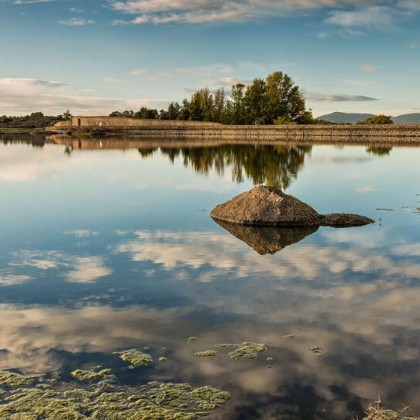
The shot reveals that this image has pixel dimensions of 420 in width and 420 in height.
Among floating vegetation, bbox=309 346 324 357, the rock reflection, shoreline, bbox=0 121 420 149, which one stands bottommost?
floating vegetation, bbox=309 346 324 357

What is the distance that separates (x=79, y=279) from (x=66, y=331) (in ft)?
10.9

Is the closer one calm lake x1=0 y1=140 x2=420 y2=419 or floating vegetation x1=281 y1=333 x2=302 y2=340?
calm lake x1=0 y1=140 x2=420 y2=419

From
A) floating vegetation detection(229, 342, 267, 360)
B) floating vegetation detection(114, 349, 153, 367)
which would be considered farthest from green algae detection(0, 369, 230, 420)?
floating vegetation detection(229, 342, 267, 360)

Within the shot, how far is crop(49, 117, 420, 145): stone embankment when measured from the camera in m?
120

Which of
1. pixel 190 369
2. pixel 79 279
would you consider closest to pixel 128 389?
pixel 190 369

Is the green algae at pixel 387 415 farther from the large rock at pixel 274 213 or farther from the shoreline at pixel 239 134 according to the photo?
the shoreline at pixel 239 134

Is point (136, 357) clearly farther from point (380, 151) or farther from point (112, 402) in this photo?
point (380, 151)

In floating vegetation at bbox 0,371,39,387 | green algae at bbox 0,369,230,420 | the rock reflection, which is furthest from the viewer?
the rock reflection

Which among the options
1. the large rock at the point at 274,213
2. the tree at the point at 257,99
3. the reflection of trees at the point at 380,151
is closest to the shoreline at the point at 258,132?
the tree at the point at 257,99

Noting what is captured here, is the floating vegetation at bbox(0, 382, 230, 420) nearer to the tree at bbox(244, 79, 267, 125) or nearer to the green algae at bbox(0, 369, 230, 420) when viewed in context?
the green algae at bbox(0, 369, 230, 420)

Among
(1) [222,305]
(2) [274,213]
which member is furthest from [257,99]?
(1) [222,305]

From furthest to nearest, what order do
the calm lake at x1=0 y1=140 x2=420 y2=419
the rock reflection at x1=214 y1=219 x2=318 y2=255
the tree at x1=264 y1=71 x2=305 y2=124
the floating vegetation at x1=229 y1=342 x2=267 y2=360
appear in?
the tree at x1=264 y1=71 x2=305 y2=124 < the rock reflection at x1=214 y1=219 x2=318 y2=255 < the floating vegetation at x1=229 y1=342 x2=267 y2=360 < the calm lake at x1=0 y1=140 x2=420 y2=419

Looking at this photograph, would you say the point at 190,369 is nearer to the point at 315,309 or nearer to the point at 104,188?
the point at 315,309

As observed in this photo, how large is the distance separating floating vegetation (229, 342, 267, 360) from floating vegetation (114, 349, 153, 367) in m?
1.25
